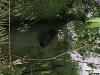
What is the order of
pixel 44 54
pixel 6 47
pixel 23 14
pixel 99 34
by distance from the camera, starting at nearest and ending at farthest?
pixel 6 47 < pixel 23 14 < pixel 44 54 < pixel 99 34

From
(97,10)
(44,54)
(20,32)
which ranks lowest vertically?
(44,54)

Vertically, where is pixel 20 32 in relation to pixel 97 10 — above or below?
below

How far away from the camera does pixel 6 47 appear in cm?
122

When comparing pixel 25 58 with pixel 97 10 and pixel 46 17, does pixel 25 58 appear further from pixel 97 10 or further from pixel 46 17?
pixel 97 10

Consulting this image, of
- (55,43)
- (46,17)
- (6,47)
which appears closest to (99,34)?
(55,43)

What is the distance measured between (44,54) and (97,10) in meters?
0.37

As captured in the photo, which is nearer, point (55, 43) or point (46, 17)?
point (46, 17)

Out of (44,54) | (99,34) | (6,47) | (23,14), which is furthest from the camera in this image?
(99,34)

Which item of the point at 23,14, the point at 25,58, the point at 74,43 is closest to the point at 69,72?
the point at 74,43

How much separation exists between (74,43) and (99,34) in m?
0.15

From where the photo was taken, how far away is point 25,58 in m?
1.36

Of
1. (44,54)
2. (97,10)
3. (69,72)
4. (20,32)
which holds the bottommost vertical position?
(69,72)

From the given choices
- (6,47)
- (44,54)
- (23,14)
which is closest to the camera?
(6,47)

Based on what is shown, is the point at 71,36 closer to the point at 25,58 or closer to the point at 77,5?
the point at 77,5
